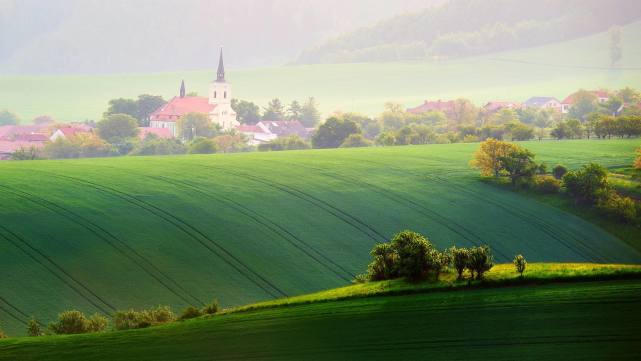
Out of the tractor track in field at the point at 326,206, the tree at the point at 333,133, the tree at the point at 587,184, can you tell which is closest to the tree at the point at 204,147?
the tree at the point at 333,133

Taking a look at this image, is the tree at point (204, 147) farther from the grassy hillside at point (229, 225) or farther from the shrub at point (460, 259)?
the shrub at point (460, 259)

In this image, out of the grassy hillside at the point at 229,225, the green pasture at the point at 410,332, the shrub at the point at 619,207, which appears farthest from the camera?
the shrub at the point at 619,207

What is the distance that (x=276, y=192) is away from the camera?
68.2m

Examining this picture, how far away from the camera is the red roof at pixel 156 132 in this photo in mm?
169850

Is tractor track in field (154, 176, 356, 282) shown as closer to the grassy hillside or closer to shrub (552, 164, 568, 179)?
the grassy hillside

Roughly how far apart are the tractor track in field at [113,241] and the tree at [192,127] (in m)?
124

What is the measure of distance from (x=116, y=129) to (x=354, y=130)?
52.8 m

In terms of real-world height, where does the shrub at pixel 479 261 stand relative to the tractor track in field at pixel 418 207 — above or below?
above

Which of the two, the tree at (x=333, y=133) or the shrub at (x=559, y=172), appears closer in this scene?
the shrub at (x=559, y=172)

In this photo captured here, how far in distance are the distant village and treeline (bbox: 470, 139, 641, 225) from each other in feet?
93.1

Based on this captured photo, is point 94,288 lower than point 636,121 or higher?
lower

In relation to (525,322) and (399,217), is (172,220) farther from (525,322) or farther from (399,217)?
(525,322)

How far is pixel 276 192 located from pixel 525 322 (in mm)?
40872

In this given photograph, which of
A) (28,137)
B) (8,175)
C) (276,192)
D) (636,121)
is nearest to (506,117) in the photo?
(636,121)
